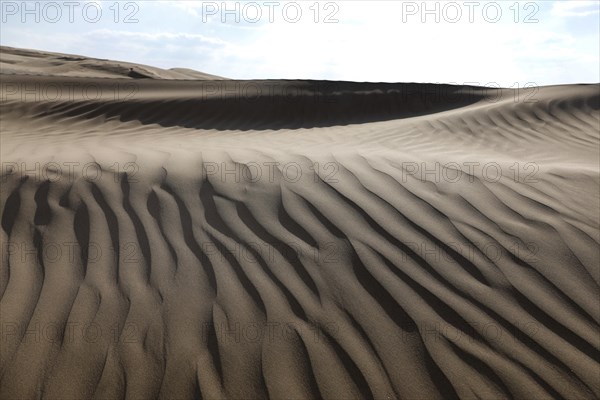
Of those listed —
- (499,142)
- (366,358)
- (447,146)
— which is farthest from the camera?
(499,142)

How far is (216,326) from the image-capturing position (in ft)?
6.72

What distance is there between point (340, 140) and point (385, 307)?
3679 millimetres

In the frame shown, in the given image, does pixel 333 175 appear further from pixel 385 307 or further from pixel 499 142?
pixel 499 142

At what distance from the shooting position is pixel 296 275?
2.35m

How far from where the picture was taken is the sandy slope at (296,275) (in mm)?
1848

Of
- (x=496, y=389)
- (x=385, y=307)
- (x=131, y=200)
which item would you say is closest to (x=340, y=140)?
(x=131, y=200)

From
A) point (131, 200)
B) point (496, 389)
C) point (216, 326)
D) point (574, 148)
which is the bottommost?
A: point (496, 389)

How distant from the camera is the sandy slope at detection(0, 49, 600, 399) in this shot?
1848mm

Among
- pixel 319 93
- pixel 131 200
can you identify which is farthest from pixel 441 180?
pixel 319 93

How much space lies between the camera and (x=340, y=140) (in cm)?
561

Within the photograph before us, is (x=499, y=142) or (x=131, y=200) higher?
(x=499, y=142)

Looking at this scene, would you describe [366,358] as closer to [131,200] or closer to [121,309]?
[121,309]

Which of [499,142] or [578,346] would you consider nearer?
[578,346]

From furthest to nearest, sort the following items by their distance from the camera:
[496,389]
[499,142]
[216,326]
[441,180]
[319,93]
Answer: [319,93], [499,142], [441,180], [216,326], [496,389]
